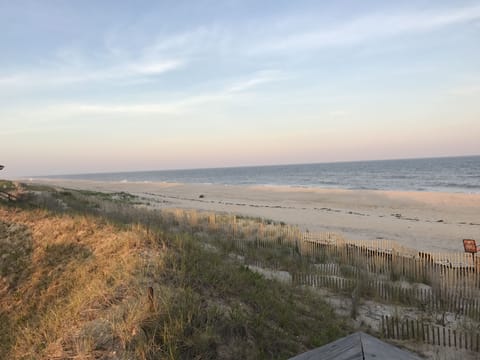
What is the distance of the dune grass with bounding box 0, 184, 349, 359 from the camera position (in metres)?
4.40

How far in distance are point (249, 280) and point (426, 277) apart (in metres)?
5.41

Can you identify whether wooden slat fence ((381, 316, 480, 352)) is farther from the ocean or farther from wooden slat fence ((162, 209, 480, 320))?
the ocean

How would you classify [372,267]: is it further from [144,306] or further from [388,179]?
[388,179]

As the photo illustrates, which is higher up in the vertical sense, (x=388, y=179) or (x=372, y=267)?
(x=372, y=267)

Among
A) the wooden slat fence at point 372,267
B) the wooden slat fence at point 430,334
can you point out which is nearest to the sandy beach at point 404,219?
the wooden slat fence at point 372,267

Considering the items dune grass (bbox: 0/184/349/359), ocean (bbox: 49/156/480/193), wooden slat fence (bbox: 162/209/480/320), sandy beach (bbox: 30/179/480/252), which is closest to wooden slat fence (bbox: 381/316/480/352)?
dune grass (bbox: 0/184/349/359)

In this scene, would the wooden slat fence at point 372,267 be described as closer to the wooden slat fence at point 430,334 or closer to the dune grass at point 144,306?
the wooden slat fence at point 430,334

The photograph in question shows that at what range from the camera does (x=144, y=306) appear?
187 inches

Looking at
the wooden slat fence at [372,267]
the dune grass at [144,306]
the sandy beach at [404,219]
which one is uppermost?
the dune grass at [144,306]

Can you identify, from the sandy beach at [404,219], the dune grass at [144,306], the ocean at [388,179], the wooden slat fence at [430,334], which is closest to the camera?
the dune grass at [144,306]

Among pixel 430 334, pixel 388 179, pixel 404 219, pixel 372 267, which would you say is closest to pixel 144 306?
pixel 430 334

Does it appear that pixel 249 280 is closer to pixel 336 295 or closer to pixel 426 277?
pixel 336 295

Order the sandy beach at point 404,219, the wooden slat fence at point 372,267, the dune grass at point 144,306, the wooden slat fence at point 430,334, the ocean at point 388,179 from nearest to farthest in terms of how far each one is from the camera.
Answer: the dune grass at point 144,306 → the wooden slat fence at point 430,334 → the wooden slat fence at point 372,267 → the sandy beach at point 404,219 → the ocean at point 388,179

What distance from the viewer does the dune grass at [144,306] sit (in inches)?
173
